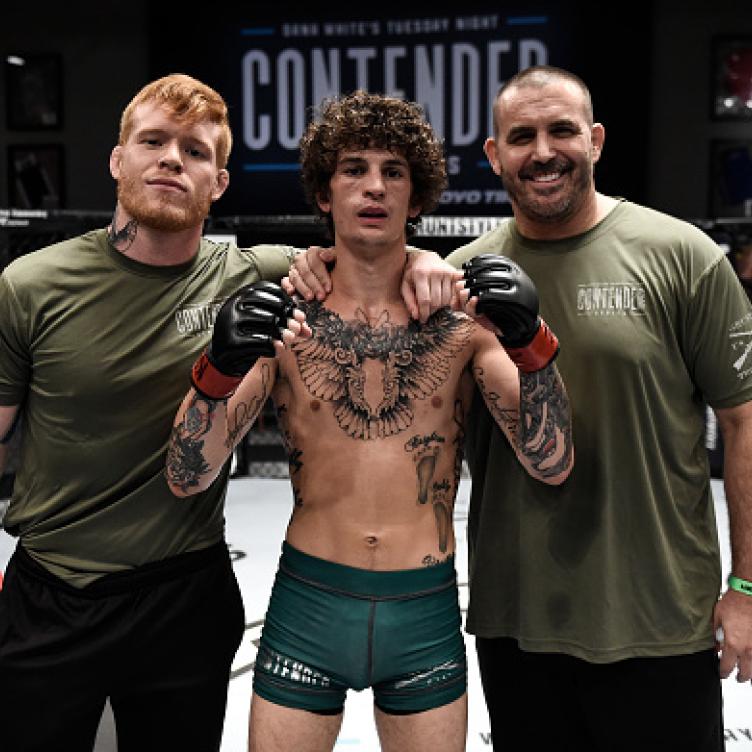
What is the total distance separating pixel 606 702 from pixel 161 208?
4.21 ft

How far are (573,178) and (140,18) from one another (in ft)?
23.2

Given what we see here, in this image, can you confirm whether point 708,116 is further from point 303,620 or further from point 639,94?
point 303,620

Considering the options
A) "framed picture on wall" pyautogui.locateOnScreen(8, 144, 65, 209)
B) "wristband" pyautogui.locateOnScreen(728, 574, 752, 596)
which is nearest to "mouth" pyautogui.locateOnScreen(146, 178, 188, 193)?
"wristband" pyautogui.locateOnScreen(728, 574, 752, 596)

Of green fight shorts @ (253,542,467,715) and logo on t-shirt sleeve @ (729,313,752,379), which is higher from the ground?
logo on t-shirt sleeve @ (729,313,752,379)

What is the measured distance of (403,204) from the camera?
71.7 inches

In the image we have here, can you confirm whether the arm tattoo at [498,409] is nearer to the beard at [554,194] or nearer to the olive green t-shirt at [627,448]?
the olive green t-shirt at [627,448]

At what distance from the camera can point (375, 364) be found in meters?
1.82

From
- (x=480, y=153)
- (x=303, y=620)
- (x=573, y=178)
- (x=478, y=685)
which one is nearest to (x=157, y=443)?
(x=303, y=620)

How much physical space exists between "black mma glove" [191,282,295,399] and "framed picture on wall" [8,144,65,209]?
280 inches

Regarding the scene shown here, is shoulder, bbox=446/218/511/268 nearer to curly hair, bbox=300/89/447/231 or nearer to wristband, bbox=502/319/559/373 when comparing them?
curly hair, bbox=300/89/447/231

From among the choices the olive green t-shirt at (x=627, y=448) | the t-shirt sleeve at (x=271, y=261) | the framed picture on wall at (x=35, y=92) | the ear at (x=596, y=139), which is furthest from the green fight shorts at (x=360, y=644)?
the framed picture on wall at (x=35, y=92)

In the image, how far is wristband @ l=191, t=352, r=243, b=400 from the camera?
1.58 metres

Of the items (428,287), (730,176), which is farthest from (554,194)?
(730,176)

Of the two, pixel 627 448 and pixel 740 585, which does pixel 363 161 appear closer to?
pixel 627 448
